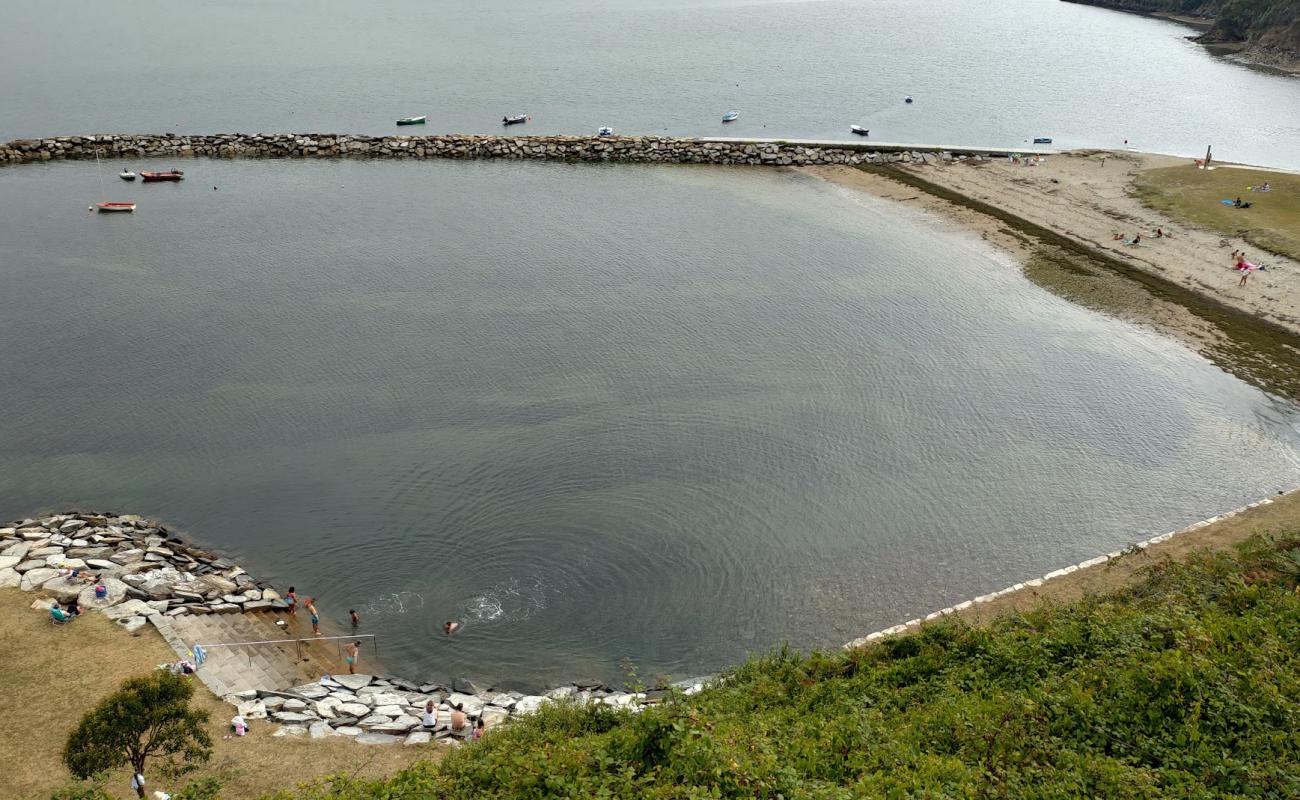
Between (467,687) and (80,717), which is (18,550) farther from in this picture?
(467,687)

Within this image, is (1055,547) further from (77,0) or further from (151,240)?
(77,0)

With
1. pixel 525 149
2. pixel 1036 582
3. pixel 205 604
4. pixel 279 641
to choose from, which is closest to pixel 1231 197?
pixel 1036 582

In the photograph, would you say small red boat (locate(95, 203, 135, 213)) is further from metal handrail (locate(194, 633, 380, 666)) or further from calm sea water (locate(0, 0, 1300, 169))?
metal handrail (locate(194, 633, 380, 666))

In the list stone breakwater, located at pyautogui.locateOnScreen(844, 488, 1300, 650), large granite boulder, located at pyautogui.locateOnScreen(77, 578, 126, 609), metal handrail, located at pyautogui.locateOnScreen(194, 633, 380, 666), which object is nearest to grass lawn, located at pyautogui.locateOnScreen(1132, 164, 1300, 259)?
stone breakwater, located at pyautogui.locateOnScreen(844, 488, 1300, 650)

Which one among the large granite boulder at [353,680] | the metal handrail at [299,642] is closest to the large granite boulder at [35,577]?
the metal handrail at [299,642]

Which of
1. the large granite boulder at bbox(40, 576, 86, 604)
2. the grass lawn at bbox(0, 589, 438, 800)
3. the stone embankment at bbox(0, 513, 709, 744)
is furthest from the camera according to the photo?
the large granite boulder at bbox(40, 576, 86, 604)
